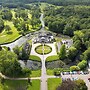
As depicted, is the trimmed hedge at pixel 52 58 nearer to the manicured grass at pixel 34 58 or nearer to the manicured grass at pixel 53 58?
the manicured grass at pixel 53 58

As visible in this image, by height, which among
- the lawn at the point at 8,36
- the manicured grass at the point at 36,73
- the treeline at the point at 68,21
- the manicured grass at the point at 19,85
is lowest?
the lawn at the point at 8,36

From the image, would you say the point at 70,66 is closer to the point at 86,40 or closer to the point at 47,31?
the point at 86,40

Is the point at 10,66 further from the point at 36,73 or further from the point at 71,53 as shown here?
the point at 71,53

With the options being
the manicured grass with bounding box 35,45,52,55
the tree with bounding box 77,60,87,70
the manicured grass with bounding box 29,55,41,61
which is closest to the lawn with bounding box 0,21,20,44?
the manicured grass with bounding box 35,45,52,55

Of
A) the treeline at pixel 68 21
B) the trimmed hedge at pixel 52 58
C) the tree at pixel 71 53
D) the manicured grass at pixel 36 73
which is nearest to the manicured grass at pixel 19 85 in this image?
the manicured grass at pixel 36 73

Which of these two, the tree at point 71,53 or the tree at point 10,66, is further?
the tree at point 71,53

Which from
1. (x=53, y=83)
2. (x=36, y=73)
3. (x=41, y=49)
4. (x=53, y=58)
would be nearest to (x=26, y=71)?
(x=36, y=73)
